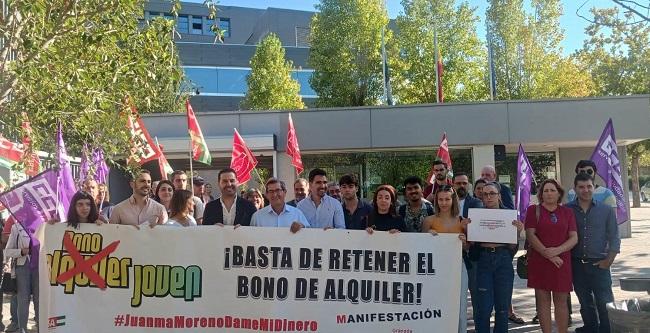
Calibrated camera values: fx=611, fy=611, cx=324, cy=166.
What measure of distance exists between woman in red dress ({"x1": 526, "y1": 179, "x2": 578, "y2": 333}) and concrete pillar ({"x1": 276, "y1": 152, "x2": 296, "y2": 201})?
12577mm

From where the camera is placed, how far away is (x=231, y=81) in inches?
2019

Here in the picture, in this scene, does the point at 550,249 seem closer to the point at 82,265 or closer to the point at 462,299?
the point at 462,299

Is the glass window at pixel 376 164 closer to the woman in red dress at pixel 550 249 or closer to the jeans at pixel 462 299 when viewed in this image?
the woman in red dress at pixel 550 249

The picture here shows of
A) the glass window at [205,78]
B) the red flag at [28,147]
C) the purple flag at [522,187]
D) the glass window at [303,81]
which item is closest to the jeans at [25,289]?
the red flag at [28,147]

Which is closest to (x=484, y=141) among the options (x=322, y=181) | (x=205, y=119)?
(x=205, y=119)

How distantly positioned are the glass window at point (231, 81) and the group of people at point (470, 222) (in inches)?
1763

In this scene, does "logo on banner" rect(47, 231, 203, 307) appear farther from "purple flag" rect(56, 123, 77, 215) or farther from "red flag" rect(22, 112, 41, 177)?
"red flag" rect(22, 112, 41, 177)

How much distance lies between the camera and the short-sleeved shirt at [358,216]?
692 cm

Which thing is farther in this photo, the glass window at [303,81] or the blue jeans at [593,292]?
the glass window at [303,81]

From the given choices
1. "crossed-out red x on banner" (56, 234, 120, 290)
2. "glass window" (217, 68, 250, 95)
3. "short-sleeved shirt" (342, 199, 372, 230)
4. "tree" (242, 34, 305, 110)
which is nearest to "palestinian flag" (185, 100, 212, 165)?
"short-sleeved shirt" (342, 199, 372, 230)

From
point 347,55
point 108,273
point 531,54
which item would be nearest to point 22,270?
point 108,273

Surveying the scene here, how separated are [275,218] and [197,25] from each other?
61.9 m

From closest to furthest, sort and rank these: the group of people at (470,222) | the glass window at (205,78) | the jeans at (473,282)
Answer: the group of people at (470,222), the jeans at (473,282), the glass window at (205,78)

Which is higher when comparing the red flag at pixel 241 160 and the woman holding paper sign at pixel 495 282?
the red flag at pixel 241 160
